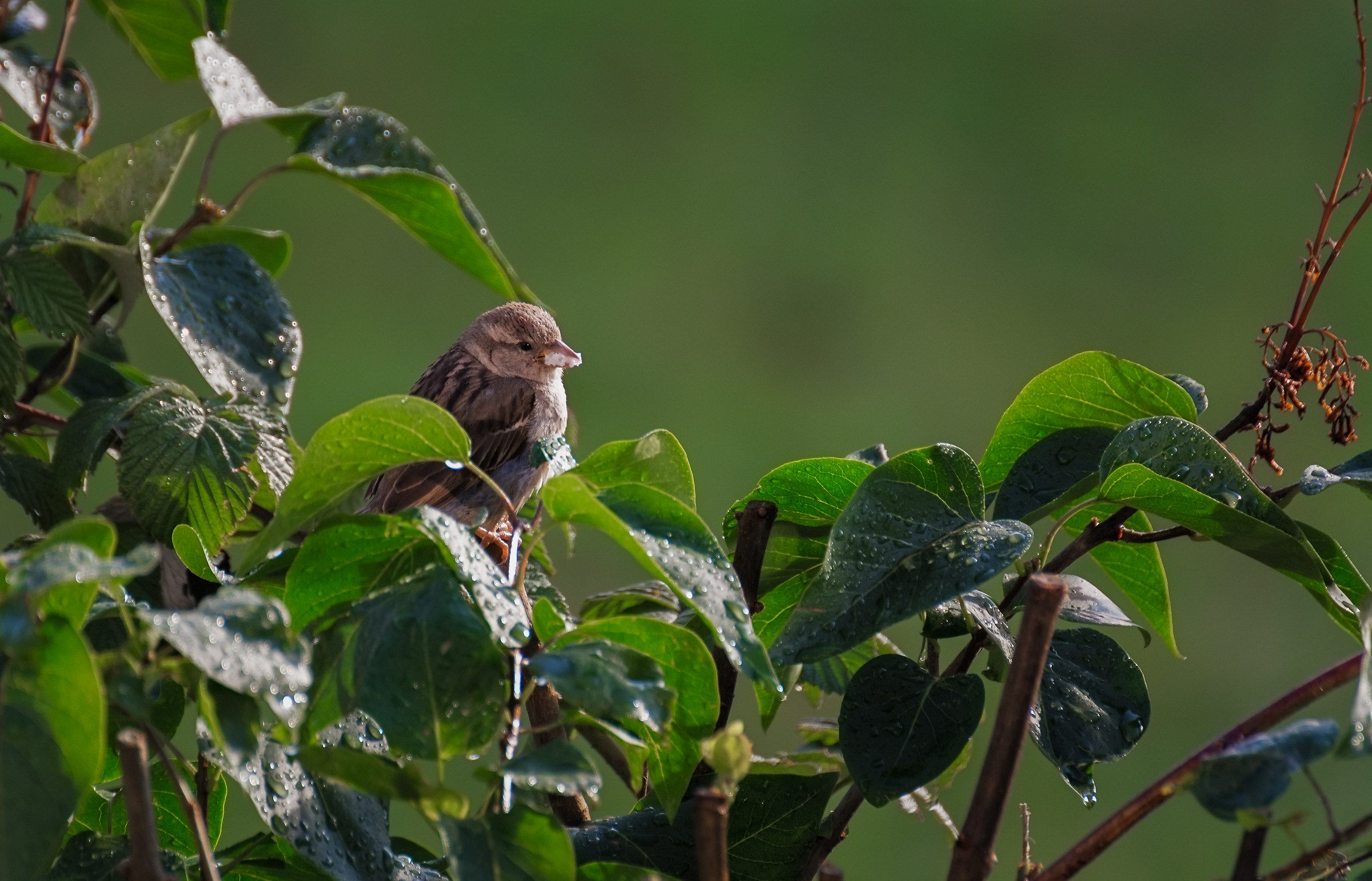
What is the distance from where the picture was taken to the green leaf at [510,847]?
39 cm

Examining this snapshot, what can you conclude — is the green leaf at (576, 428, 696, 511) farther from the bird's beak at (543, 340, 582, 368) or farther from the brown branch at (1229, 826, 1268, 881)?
the bird's beak at (543, 340, 582, 368)

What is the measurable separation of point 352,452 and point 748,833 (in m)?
0.28

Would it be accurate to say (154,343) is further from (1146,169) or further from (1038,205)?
(1146,169)

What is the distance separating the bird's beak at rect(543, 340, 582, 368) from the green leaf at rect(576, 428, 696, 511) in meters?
1.01

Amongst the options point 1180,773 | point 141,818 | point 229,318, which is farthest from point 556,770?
point 229,318

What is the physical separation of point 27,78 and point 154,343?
1508 mm

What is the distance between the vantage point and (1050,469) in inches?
23.5

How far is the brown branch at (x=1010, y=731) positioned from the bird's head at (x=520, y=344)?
1184 mm

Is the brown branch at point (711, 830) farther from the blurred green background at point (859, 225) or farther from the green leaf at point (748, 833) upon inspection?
the blurred green background at point (859, 225)

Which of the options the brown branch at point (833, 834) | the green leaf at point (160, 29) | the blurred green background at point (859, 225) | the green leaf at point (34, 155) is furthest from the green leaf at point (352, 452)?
the blurred green background at point (859, 225)

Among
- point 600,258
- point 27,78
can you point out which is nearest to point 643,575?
point 600,258

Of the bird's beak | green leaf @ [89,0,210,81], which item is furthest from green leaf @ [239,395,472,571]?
the bird's beak

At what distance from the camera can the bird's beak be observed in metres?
1.53

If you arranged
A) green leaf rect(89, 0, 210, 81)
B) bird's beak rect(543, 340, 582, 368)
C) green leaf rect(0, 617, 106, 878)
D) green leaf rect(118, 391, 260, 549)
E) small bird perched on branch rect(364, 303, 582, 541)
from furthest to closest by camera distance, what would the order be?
bird's beak rect(543, 340, 582, 368) → small bird perched on branch rect(364, 303, 582, 541) → green leaf rect(89, 0, 210, 81) → green leaf rect(118, 391, 260, 549) → green leaf rect(0, 617, 106, 878)
